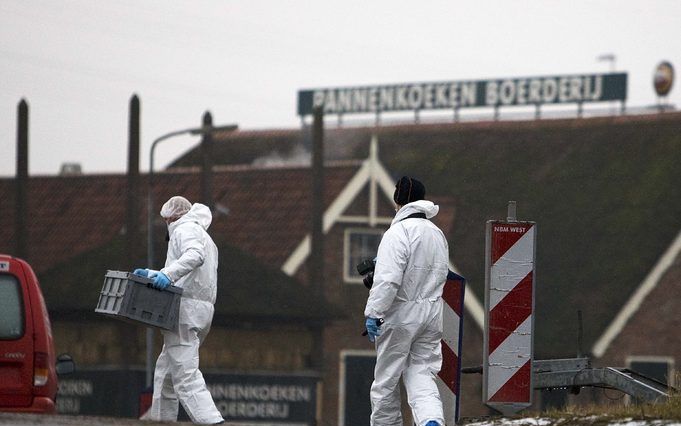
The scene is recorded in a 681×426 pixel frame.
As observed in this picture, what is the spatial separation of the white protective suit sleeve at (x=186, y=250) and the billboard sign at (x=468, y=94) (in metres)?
58.8

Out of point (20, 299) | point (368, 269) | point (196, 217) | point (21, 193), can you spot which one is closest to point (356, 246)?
point (21, 193)

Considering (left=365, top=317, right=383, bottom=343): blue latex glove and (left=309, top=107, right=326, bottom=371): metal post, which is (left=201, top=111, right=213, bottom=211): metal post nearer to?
(left=309, top=107, right=326, bottom=371): metal post

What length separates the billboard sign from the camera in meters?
71.4

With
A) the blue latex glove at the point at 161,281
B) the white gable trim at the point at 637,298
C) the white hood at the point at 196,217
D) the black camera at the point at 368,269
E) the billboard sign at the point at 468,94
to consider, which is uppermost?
the billboard sign at the point at 468,94

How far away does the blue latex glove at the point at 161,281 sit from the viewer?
12.1 m

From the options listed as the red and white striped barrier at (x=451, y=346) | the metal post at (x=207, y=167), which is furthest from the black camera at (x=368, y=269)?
the metal post at (x=207, y=167)

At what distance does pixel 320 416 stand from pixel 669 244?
11714 millimetres

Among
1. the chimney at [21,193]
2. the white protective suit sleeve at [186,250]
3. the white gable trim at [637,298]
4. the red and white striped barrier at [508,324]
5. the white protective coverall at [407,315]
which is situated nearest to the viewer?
the white protective coverall at [407,315]

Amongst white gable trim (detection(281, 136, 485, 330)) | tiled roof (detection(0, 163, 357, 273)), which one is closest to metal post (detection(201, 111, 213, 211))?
tiled roof (detection(0, 163, 357, 273))

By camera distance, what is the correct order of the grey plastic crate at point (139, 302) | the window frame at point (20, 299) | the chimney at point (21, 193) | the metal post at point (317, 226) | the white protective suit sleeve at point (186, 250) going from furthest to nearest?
the chimney at point (21, 193)
the metal post at point (317, 226)
the window frame at point (20, 299)
the white protective suit sleeve at point (186, 250)
the grey plastic crate at point (139, 302)

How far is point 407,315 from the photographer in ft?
36.3

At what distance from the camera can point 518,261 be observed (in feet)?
37.2

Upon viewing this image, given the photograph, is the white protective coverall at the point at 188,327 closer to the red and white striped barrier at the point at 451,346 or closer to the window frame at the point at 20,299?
the window frame at the point at 20,299

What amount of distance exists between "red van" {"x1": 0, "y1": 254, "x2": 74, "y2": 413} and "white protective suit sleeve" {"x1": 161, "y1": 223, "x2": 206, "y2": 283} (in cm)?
122
